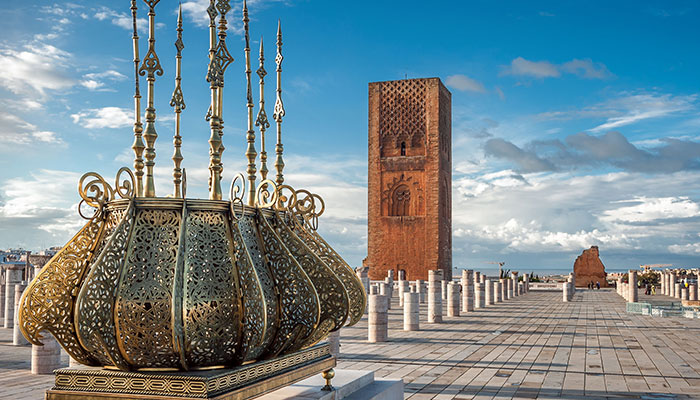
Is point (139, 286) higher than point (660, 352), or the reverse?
point (139, 286)

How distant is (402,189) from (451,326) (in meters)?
25.5

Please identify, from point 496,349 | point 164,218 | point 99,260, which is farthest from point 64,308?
point 496,349

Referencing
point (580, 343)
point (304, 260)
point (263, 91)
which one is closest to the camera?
point (304, 260)

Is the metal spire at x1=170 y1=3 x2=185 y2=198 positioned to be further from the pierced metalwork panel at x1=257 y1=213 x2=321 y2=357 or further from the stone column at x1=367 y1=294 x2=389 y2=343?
the stone column at x1=367 y1=294 x2=389 y2=343

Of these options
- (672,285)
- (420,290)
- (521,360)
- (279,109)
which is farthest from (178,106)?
(672,285)

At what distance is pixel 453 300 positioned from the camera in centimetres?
1778

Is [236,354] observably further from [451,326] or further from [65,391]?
[451,326]

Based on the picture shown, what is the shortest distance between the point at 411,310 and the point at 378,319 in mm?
2262

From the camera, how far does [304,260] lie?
419 cm

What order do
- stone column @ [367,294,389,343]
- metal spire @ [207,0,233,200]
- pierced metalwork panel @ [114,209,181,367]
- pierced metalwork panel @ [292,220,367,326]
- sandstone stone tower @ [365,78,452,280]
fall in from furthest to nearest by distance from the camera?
1. sandstone stone tower @ [365,78,452,280]
2. stone column @ [367,294,389,343]
3. pierced metalwork panel @ [292,220,367,326]
4. metal spire @ [207,0,233,200]
5. pierced metalwork panel @ [114,209,181,367]

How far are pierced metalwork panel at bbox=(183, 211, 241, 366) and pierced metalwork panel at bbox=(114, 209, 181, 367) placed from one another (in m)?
0.09

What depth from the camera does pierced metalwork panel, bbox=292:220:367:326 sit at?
177 inches

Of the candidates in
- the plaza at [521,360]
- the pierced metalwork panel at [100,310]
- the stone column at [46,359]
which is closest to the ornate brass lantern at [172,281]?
the pierced metalwork panel at [100,310]

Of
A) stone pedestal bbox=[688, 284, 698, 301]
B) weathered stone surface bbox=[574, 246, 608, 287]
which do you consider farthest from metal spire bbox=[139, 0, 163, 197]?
weathered stone surface bbox=[574, 246, 608, 287]
